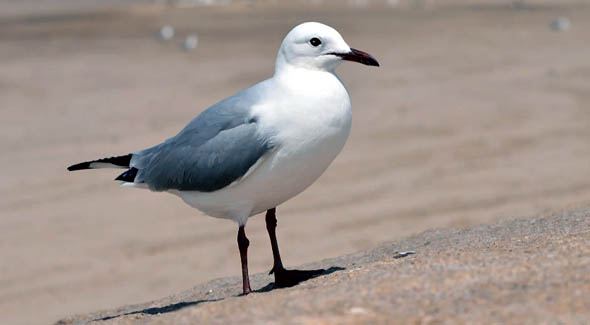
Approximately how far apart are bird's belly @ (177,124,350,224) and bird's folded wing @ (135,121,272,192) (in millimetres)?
56

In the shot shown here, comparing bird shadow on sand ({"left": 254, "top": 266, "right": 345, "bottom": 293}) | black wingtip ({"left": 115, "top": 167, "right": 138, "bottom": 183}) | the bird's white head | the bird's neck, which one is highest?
the bird's white head

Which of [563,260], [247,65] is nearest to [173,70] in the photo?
[247,65]

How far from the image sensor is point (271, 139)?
459cm

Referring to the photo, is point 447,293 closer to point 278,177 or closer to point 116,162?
point 278,177

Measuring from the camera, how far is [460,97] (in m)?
13.1

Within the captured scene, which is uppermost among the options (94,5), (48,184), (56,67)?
(94,5)

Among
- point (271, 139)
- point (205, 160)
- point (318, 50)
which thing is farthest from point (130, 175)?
point (318, 50)

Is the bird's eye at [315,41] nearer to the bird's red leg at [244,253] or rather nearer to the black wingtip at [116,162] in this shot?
the bird's red leg at [244,253]

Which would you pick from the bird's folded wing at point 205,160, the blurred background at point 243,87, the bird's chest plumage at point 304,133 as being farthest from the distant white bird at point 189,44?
the bird's chest plumage at point 304,133

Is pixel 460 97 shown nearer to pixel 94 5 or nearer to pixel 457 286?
pixel 457 286

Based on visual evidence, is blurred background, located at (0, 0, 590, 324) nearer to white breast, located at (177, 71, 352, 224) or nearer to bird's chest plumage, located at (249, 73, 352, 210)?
white breast, located at (177, 71, 352, 224)

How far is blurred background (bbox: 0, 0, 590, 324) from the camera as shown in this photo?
8453 millimetres

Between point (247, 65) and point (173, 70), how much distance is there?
4.32 feet

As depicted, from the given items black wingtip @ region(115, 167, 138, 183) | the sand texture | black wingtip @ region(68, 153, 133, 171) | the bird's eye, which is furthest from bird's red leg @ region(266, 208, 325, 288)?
the bird's eye
